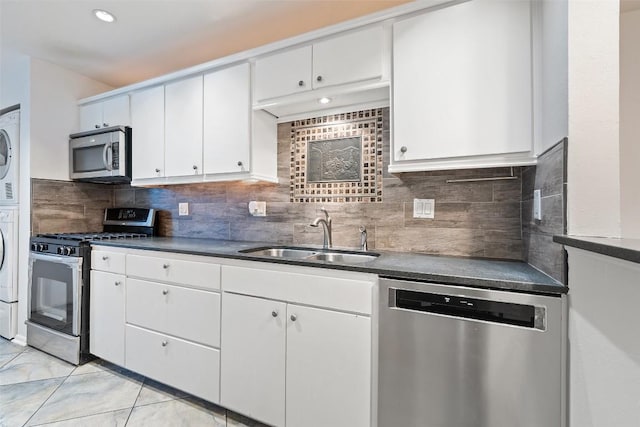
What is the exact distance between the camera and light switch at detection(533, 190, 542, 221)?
48.8 inches

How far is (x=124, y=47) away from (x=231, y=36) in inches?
35.8

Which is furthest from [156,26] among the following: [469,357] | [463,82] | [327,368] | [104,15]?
[469,357]

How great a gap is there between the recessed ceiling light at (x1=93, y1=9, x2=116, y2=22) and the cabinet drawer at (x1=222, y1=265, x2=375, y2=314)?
186cm

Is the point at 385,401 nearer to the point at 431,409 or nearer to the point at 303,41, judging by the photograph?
the point at 431,409

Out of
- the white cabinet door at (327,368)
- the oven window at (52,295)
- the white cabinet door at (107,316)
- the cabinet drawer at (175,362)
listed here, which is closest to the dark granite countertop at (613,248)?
the white cabinet door at (327,368)

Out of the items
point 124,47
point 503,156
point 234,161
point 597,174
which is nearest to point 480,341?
point 597,174

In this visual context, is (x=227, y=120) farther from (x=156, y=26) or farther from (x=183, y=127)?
(x=156, y=26)

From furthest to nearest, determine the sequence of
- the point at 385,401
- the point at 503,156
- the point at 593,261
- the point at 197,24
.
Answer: the point at 197,24, the point at 503,156, the point at 385,401, the point at 593,261

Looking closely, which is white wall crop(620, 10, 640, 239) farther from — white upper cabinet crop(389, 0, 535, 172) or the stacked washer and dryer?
the stacked washer and dryer

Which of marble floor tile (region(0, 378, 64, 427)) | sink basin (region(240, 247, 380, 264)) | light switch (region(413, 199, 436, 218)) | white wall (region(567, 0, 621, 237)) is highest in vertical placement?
white wall (region(567, 0, 621, 237))

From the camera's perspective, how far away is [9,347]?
2.54 m

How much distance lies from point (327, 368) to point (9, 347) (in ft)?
9.83

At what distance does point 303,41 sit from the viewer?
70.1 inches

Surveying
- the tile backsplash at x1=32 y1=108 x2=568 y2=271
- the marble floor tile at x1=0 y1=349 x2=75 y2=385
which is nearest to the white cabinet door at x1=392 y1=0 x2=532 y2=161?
the tile backsplash at x1=32 y1=108 x2=568 y2=271
